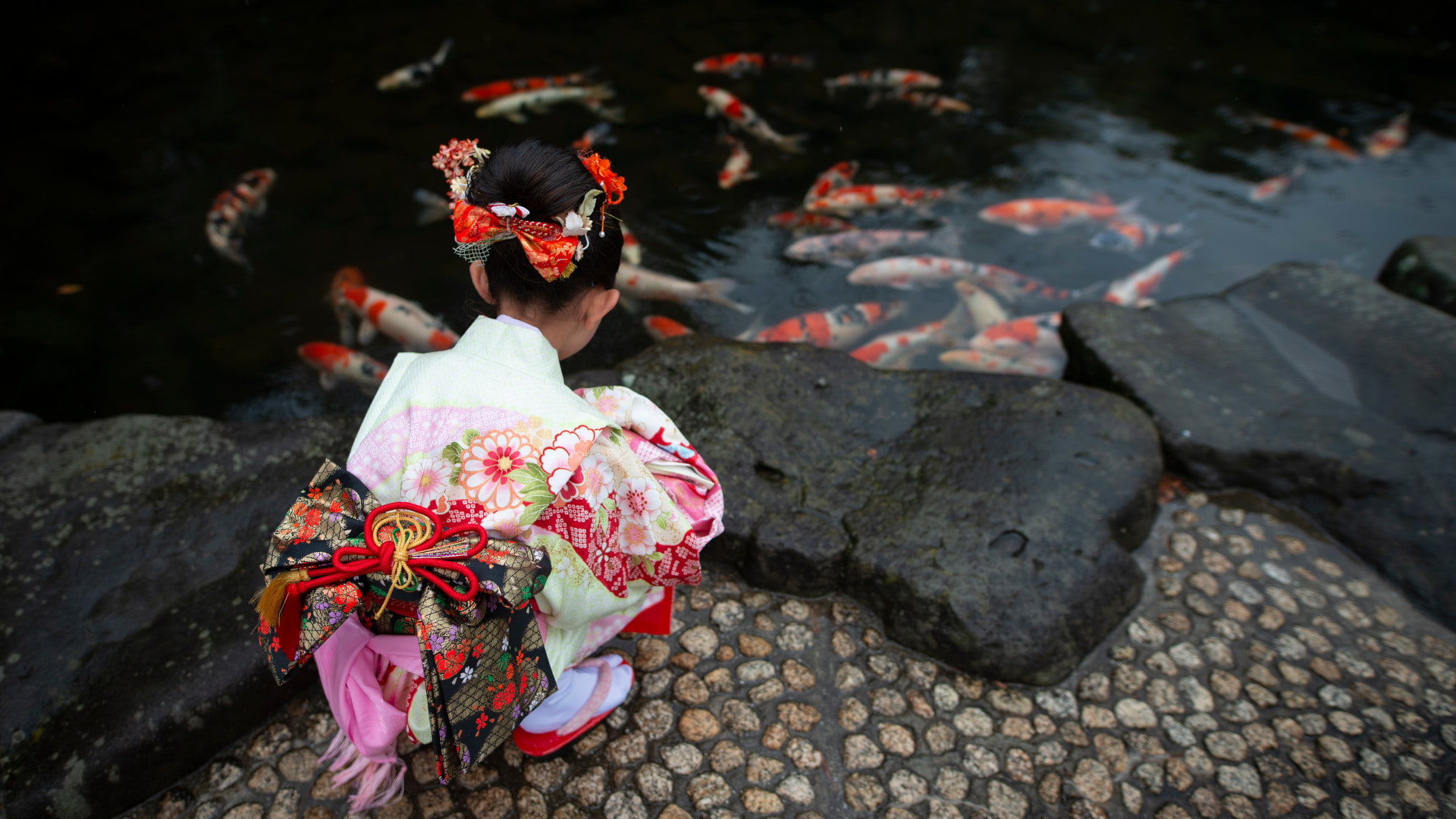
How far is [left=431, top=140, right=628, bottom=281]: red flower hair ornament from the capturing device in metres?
1.74

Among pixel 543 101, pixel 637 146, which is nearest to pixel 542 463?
pixel 637 146

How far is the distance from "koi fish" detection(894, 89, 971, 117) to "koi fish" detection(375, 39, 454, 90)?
4.56m

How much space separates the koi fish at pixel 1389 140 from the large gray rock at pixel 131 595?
9145mm

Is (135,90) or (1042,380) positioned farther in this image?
(135,90)

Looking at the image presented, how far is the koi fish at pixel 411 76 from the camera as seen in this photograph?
7395mm

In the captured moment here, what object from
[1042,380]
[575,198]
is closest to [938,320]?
[1042,380]

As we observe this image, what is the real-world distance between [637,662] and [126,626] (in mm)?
1626

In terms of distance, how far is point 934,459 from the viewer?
3.28m

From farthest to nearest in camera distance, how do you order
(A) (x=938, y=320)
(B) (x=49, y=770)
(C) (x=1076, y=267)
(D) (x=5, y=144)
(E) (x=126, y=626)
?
(D) (x=5, y=144)
(C) (x=1076, y=267)
(A) (x=938, y=320)
(E) (x=126, y=626)
(B) (x=49, y=770)

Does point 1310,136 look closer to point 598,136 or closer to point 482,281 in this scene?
point 598,136

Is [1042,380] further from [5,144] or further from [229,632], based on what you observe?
[5,144]

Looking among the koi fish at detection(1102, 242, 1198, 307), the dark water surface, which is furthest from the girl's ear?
the koi fish at detection(1102, 242, 1198, 307)

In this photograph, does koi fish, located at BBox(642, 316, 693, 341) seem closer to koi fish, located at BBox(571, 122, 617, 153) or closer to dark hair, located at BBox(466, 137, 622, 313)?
koi fish, located at BBox(571, 122, 617, 153)

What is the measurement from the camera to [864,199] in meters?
6.27
